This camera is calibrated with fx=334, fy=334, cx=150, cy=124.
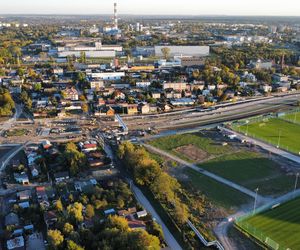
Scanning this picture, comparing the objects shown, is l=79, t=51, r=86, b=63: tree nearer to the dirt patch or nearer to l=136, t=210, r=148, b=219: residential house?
the dirt patch

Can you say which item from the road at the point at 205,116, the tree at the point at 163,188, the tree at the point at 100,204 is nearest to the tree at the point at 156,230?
the tree at the point at 163,188

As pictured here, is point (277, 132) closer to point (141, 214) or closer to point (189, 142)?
point (189, 142)

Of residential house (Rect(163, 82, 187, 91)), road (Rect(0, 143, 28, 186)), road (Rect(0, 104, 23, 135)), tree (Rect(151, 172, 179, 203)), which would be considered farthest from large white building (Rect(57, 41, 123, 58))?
tree (Rect(151, 172, 179, 203))

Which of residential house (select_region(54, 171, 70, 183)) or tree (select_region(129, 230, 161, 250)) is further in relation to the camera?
residential house (select_region(54, 171, 70, 183))

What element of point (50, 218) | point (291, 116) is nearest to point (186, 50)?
point (291, 116)

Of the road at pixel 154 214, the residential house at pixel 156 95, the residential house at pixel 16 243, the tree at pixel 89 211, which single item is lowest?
the road at pixel 154 214

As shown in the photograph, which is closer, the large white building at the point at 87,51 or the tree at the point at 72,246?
the tree at the point at 72,246

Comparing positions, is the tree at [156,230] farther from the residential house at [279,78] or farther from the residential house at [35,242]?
the residential house at [279,78]
